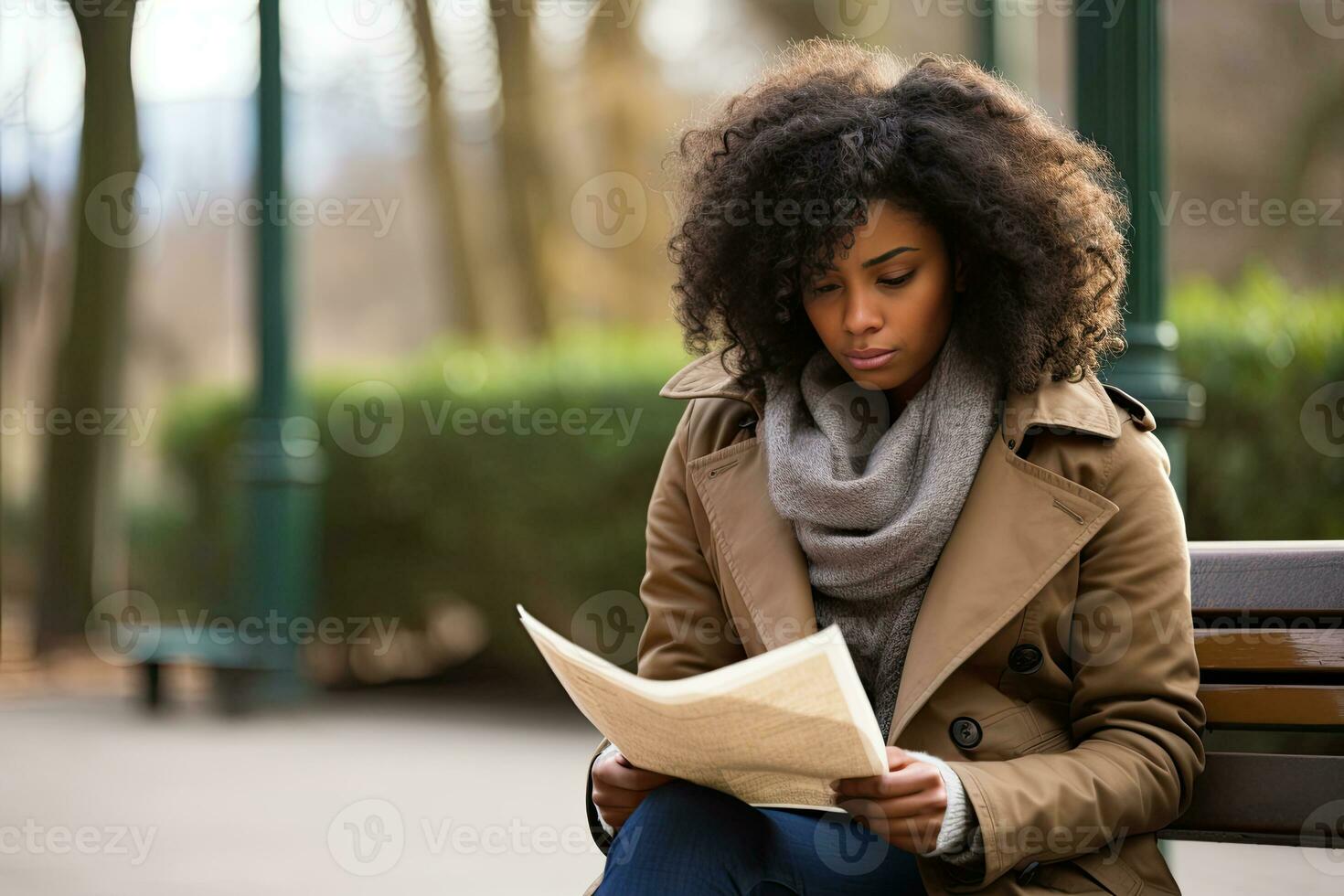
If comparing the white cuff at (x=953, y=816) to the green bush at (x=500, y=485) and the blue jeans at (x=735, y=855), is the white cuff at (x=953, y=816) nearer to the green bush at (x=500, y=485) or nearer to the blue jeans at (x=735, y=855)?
the blue jeans at (x=735, y=855)

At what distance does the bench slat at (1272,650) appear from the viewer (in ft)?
7.14

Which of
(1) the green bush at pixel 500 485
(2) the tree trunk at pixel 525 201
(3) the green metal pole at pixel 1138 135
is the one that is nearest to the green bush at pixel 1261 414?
(3) the green metal pole at pixel 1138 135

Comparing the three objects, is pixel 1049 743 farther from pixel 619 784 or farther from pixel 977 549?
pixel 619 784

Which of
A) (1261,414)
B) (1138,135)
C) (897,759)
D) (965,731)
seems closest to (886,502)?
(965,731)

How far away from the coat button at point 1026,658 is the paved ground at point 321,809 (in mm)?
1992

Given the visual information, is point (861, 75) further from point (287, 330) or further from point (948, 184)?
point (287, 330)

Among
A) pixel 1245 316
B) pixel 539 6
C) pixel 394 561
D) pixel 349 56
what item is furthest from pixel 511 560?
pixel 349 56

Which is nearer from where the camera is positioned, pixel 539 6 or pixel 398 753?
pixel 398 753

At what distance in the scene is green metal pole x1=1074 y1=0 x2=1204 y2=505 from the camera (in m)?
3.47

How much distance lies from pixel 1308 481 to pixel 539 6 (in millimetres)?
8645

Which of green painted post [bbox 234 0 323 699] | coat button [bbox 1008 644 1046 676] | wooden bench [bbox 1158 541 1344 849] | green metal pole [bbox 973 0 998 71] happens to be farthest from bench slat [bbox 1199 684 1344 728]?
green painted post [bbox 234 0 323 699]

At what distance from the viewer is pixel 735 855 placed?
2045mm

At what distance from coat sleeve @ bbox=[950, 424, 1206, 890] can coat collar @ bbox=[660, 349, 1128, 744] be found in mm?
56

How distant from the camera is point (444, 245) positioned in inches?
524
